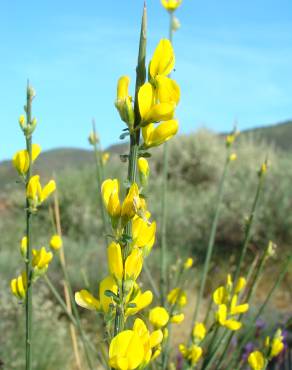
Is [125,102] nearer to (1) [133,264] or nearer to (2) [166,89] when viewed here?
(2) [166,89]

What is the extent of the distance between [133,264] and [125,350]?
10 cm

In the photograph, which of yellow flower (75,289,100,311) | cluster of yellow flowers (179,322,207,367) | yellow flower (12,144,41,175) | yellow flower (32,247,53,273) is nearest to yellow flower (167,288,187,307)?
cluster of yellow flowers (179,322,207,367)

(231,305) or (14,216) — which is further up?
(231,305)

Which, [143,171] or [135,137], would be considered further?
[143,171]

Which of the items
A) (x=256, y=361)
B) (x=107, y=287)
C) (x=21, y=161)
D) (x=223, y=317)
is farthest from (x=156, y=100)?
(x=223, y=317)

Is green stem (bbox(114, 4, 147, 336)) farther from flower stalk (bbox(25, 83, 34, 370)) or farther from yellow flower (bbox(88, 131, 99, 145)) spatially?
yellow flower (bbox(88, 131, 99, 145))

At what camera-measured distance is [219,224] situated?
644 centimetres

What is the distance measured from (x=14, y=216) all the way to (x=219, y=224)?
3.17 metres

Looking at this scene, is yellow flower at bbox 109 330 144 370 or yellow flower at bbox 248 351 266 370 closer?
yellow flower at bbox 109 330 144 370

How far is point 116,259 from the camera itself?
68 cm

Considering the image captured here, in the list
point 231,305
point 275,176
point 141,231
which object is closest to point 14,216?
point 275,176

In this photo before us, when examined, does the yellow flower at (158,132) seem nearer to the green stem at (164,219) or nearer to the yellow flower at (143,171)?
the yellow flower at (143,171)

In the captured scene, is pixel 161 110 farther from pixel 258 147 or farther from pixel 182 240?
pixel 258 147

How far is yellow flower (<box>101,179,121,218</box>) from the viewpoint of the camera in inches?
27.1
